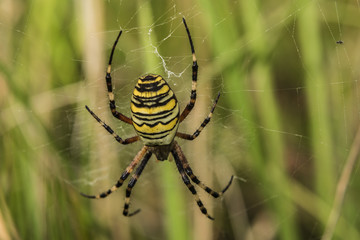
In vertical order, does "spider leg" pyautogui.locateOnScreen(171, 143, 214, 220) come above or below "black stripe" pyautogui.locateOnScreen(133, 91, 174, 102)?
below

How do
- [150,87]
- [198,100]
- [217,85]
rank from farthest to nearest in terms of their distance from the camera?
[198,100] < [217,85] < [150,87]

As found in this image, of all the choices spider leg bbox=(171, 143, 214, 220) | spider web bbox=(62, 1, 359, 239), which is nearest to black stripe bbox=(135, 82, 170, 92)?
spider web bbox=(62, 1, 359, 239)

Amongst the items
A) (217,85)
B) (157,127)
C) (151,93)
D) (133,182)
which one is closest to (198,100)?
(217,85)

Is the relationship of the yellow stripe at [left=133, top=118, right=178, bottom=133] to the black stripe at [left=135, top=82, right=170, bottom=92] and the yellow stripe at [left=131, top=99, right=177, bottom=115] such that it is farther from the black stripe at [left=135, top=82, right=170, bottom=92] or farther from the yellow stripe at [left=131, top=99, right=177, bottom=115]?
the black stripe at [left=135, top=82, right=170, bottom=92]

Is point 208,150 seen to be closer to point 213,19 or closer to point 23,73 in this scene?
point 213,19

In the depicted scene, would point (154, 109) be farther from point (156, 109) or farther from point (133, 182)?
point (133, 182)
